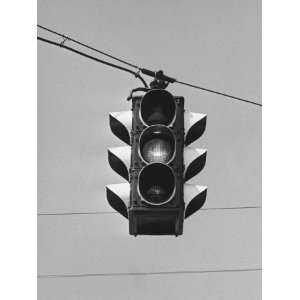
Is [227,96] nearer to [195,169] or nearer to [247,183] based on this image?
[247,183]

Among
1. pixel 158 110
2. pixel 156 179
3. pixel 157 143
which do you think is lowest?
pixel 156 179

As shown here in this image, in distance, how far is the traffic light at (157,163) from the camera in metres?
2.35

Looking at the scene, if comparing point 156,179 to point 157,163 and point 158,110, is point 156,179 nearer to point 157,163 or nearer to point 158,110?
point 157,163

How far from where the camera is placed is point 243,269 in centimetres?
400

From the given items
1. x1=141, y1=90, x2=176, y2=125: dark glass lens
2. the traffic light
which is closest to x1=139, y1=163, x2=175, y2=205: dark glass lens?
the traffic light

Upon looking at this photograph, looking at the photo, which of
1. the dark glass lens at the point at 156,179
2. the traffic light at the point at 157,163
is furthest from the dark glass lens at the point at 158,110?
the dark glass lens at the point at 156,179

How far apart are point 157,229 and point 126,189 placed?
0.19 m

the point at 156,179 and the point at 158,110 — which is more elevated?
the point at 158,110

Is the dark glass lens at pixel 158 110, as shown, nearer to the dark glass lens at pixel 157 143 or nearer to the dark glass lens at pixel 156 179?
the dark glass lens at pixel 157 143

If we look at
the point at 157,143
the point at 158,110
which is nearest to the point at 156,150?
the point at 157,143

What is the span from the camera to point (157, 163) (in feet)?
7.75

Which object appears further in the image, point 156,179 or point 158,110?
point 158,110

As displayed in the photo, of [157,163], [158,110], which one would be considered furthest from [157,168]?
[158,110]

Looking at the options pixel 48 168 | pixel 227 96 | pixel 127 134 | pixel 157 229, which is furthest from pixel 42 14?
pixel 157 229
